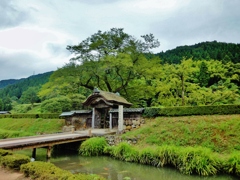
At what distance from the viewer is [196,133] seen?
40.5 ft

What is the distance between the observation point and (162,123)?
14.7m

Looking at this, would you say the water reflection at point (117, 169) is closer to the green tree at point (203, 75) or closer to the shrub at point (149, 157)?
the shrub at point (149, 157)

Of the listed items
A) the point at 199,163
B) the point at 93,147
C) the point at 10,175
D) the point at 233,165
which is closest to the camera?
the point at 10,175

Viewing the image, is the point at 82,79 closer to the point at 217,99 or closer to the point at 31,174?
the point at 217,99

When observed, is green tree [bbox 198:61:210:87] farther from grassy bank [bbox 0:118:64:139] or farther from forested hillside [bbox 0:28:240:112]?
grassy bank [bbox 0:118:64:139]

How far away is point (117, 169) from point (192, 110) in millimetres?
7422

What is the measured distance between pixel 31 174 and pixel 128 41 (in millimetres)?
18458

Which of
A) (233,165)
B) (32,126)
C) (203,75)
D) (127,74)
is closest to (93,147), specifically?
(233,165)

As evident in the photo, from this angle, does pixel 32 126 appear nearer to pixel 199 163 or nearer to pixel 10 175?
pixel 10 175

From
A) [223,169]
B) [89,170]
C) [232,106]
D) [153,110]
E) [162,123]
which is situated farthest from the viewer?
[153,110]

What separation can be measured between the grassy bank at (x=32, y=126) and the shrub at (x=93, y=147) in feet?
25.8

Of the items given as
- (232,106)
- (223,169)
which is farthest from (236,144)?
(232,106)

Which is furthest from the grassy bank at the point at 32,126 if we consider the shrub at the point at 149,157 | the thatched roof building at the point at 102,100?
the shrub at the point at 149,157

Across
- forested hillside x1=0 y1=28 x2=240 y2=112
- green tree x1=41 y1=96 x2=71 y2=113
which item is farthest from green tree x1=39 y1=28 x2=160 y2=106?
green tree x1=41 y1=96 x2=71 y2=113
